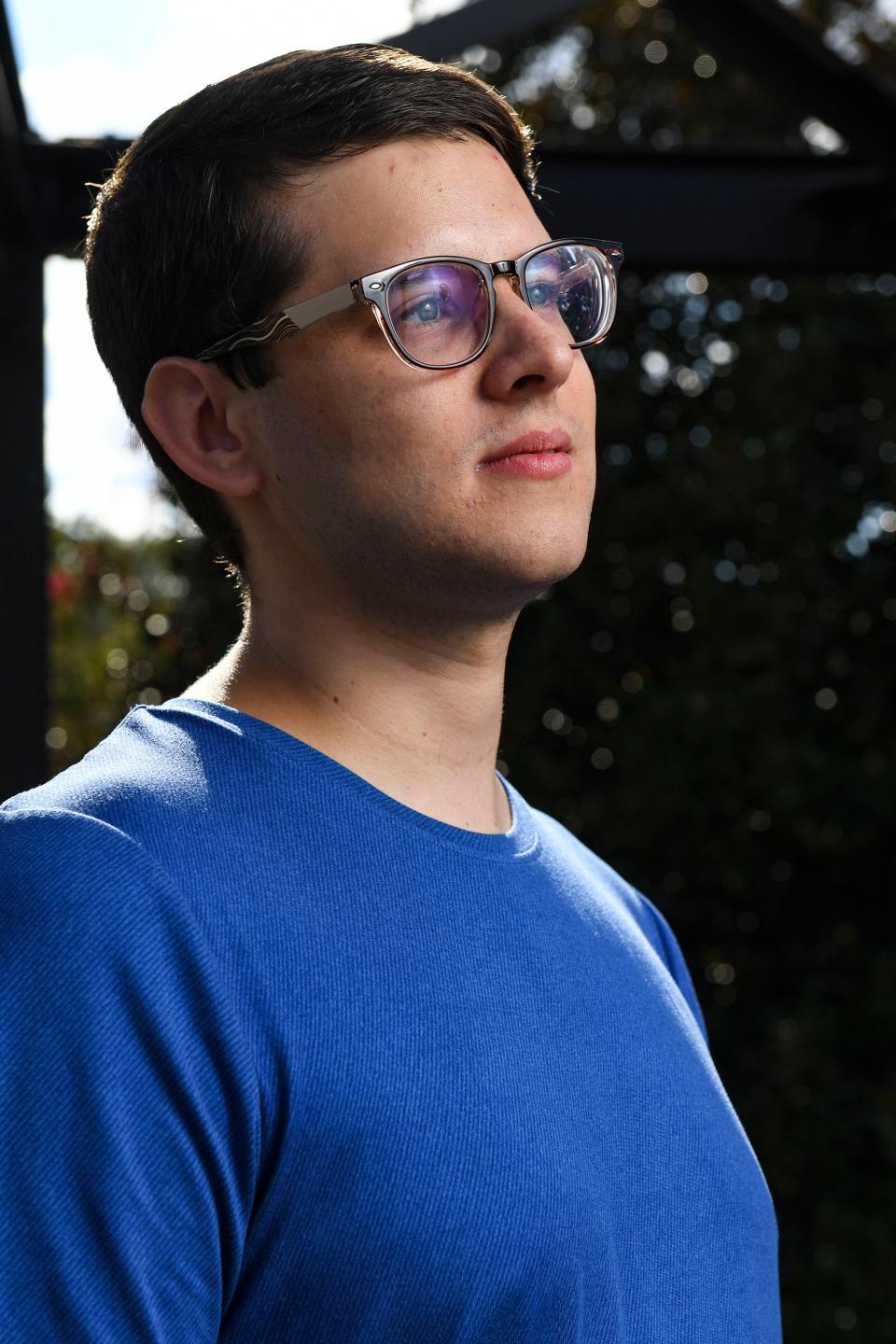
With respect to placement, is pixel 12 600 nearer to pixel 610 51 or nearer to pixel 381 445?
pixel 381 445

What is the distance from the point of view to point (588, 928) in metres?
1.33

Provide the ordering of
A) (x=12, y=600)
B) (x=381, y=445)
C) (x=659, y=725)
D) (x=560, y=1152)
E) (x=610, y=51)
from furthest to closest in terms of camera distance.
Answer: (x=610, y=51) → (x=659, y=725) → (x=12, y=600) → (x=381, y=445) → (x=560, y=1152)

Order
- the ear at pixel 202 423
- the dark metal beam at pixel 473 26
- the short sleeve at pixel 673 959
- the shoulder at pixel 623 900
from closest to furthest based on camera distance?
the ear at pixel 202 423 → the shoulder at pixel 623 900 → the short sleeve at pixel 673 959 → the dark metal beam at pixel 473 26

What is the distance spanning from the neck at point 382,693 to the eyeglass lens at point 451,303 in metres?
0.25

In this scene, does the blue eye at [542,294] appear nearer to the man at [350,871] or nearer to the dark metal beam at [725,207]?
the man at [350,871]

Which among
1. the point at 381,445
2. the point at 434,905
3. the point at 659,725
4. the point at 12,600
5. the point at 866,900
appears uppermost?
the point at 381,445

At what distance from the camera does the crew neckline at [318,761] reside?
3.90 feet

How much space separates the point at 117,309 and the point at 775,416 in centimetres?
268

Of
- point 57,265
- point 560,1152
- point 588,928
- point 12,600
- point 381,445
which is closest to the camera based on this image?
point 560,1152

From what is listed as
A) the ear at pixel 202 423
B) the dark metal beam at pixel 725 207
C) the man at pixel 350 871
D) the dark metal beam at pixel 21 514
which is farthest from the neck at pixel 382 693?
the dark metal beam at pixel 725 207

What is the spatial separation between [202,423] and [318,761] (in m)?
0.37

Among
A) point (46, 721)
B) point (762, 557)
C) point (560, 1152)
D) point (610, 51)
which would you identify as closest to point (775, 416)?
point (762, 557)

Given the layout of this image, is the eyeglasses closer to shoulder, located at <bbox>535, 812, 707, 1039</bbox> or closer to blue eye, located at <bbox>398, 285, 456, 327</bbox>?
blue eye, located at <bbox>398, 285, 456, 327</bbox>

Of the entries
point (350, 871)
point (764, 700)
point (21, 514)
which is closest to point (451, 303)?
point (350, 871)
